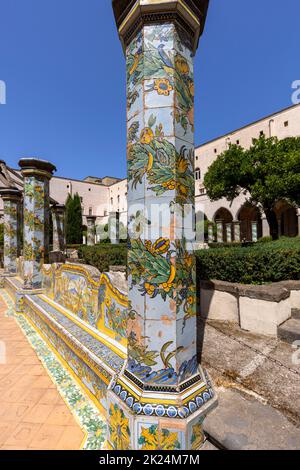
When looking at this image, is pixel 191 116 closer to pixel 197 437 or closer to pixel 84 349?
pixel 197 437

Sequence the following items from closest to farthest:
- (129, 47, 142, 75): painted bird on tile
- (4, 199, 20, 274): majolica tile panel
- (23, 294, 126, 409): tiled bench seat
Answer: (129, 47, 142, 75): painted bird on tile
(23, 294, 126, 409): tiled bench seat
(4, 199, 20, 274): majolica tile panel

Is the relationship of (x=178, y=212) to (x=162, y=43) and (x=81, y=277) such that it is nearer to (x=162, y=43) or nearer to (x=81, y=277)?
(x=162, y=43)

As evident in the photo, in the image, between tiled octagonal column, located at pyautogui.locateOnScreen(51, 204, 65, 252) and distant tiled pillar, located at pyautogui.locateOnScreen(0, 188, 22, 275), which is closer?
distant tiled pillar, located at pyautogui.locateOnScreen(0, 188, 22, 275)

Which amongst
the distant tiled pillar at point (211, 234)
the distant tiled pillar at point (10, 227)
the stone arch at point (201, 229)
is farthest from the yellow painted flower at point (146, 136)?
the distant tiled pillar at point (211, 234)

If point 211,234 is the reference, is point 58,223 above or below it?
above

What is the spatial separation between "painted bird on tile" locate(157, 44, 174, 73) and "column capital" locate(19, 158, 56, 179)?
4928mm

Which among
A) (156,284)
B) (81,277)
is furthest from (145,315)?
(81,277)

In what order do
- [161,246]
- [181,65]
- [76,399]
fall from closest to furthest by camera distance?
[161,246] → [181,65] → [76,399]

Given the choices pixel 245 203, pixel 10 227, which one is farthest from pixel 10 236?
pixel 245 203

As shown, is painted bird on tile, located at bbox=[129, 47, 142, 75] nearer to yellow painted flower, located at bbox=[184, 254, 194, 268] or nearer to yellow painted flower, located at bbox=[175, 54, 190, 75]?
yellow painted flower, located at bbox=[175, 54, 190, 75]

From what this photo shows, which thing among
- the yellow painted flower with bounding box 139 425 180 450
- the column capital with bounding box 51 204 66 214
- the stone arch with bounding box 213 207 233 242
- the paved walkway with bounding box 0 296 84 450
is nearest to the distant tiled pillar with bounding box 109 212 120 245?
the stone arch with bounding box 213 207 233 242

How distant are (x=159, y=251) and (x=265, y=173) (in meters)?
13.6

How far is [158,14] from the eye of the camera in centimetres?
174

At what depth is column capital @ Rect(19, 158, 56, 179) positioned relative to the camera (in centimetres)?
566
